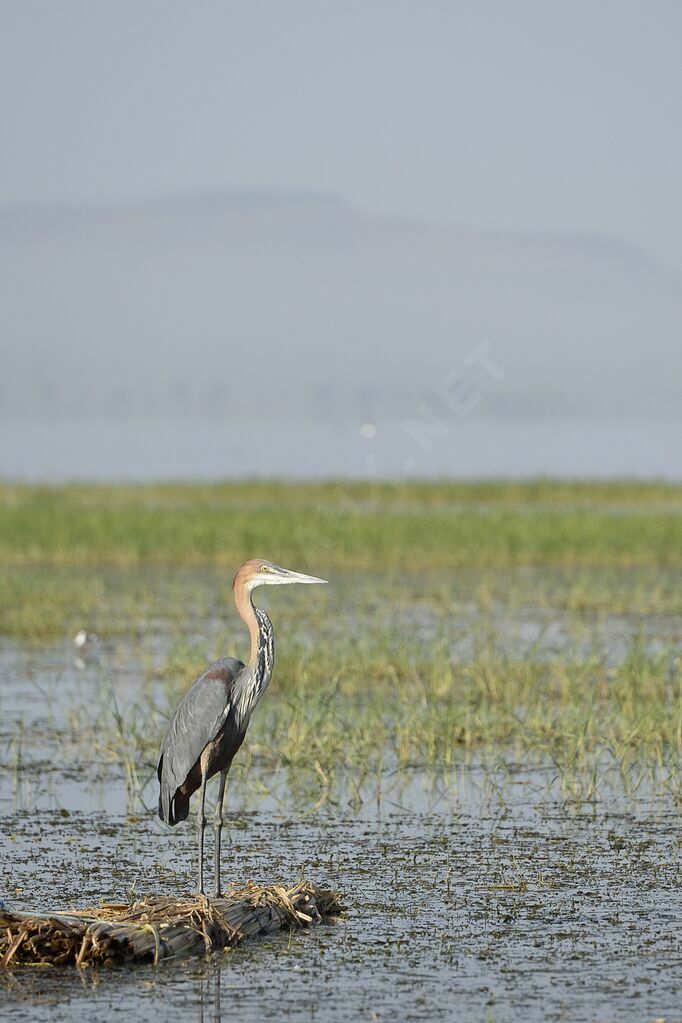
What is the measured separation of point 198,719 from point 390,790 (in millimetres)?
2429

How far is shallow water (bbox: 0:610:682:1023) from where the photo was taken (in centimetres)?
551

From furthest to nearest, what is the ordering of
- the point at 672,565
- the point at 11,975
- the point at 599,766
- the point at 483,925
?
the point at 672,565 → the point at 599,766 → the point at 483,925 → the point at 11,975

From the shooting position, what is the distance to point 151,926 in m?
5.88

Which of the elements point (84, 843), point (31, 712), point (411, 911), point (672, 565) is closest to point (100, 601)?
point (31, 712)

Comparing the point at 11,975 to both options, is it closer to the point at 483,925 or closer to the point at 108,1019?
the point at 108,1019

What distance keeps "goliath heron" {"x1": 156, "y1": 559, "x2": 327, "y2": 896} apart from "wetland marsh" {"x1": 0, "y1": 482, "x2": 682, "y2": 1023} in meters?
0.55

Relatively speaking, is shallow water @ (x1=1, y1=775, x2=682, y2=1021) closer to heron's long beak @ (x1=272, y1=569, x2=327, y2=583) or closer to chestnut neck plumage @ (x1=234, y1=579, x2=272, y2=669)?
chestnut neck plumage @ (x1=234, y1=579, x2=272, y2=669)

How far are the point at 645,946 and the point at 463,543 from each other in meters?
16.9

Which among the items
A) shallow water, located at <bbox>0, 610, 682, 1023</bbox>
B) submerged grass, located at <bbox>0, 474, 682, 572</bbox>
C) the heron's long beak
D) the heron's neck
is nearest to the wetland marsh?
shallow water, located at <bbox>0, 610, 682, 1023</bbox>

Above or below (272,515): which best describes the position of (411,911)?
below

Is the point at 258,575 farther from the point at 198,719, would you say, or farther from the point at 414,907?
the point at 414,907

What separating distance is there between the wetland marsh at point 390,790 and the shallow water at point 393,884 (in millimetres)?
15

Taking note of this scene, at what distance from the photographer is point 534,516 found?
2600 cm

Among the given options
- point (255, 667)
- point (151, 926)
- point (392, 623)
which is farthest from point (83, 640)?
point (151, 926)
